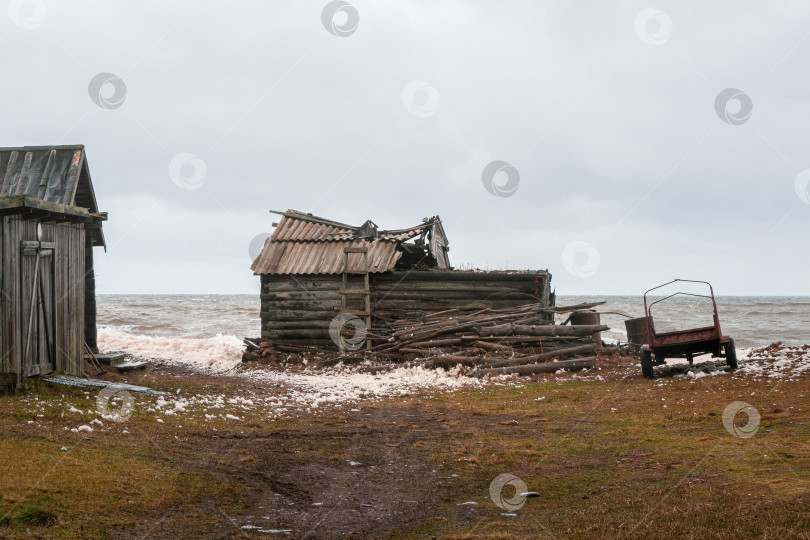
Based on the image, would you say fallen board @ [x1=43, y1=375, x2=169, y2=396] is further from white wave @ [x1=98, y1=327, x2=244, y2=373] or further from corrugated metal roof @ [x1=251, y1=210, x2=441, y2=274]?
corrugated metal roof @ [x1=251, y1=210, x2=441, y2=274]

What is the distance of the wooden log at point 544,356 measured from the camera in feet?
62.7

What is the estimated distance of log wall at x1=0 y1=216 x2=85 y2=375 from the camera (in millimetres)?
12289

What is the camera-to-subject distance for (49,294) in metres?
13.7

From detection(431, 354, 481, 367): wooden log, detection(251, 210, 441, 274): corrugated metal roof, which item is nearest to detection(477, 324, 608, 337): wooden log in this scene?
detection(431, 354, 481, 367): wooden log

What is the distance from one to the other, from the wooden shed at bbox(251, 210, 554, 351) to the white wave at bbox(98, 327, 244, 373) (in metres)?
2.13

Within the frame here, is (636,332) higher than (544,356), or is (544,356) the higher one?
(636,332)

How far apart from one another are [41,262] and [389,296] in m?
11.5

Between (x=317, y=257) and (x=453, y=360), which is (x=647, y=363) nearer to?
(x=453, y=360)

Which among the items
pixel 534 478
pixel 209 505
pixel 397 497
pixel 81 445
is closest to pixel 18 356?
pixel 81 445

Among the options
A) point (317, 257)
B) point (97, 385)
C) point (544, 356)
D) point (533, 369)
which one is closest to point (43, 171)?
point (97, 385)

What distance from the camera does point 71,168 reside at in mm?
16156

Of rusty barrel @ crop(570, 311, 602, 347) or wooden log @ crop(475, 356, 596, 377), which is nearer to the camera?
wooden log @ crop(475, 356, 596, 377)

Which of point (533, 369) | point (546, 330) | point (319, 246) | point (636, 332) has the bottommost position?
point (533, 369)

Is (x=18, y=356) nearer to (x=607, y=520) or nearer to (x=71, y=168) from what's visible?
(x=71, y=168)
